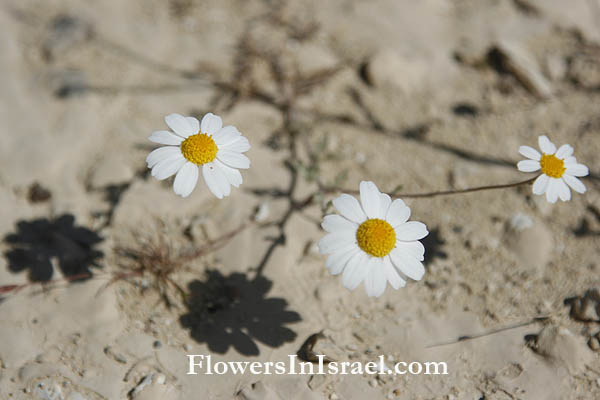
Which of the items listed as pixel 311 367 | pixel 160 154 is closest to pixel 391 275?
pixel 311 367

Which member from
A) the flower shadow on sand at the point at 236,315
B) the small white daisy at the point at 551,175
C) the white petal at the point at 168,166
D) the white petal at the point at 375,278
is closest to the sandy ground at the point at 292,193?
the flower shadow on sand at the point at 236,315

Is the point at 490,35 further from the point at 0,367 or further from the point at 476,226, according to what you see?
the point at 0,367

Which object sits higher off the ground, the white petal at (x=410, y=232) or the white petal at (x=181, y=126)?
the white petal at (x=181, y=126)

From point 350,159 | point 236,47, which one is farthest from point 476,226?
point 236,47

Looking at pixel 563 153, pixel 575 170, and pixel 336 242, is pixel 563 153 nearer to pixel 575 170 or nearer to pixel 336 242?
pixel 575 170

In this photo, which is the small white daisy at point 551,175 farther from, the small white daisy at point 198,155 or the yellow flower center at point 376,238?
the small white daisy at point 198,155

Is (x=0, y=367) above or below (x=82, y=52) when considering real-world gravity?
below
